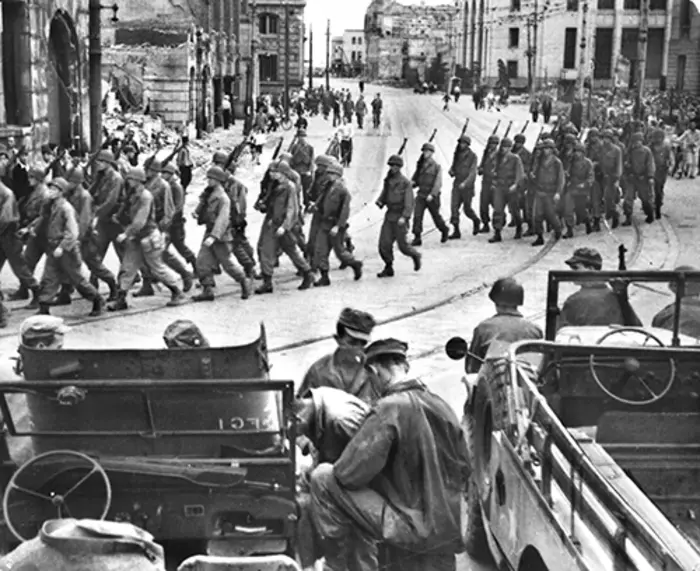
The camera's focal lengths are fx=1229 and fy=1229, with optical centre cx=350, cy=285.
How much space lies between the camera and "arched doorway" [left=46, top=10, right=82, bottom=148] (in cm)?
2758

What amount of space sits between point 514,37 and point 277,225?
7169 centimetres

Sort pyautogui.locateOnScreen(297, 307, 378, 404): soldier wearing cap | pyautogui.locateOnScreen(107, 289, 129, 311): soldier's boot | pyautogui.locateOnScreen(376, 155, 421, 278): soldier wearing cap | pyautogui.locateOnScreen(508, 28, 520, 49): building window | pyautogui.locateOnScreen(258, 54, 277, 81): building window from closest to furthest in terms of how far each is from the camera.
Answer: pyautogui.locateOnScreen(297, 307, 378, 404): soldier wearing cap < pyautogui.locateOnScreen(107, 289, 129, 311): soldier's boot < pyautogui.locateOnScreen(376, 155, 421, 278): soldier wearing cap < pyautogui.locateOnScreen(258, 54, 277, 81): building window < pyautogui.locateOnScreen(508, 28, 520, 49): building window

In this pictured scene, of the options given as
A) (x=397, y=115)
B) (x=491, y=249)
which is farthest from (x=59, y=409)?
(x=397, y=115)

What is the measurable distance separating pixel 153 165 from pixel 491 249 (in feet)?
20.5

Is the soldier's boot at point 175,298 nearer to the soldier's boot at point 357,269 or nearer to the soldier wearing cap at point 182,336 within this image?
the soldier's boot at point 357,269

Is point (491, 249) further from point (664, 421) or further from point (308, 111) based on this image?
point (308, 111)

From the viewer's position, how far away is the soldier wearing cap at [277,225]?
15180 mm

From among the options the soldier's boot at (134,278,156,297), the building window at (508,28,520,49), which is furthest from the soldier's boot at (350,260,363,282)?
the building window at (508,28,520,49)

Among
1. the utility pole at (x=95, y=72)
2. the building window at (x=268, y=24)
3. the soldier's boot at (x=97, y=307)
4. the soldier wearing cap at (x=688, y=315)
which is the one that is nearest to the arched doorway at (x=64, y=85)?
the utility pole at (x=95, y=72)

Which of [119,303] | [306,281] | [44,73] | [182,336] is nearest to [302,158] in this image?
[44,73]

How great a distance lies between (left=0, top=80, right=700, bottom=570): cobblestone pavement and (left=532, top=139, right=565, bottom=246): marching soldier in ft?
1.25

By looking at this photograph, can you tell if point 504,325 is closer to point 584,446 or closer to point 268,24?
point 584,446

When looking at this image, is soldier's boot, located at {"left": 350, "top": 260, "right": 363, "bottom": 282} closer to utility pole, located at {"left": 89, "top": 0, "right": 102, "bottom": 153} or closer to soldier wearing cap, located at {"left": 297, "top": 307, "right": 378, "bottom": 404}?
soldier wearing cap, located at {"left": 297, "top": 307, "right": 378, "bottom": 404}

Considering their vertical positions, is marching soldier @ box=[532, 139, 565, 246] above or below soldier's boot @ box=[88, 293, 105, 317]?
above
